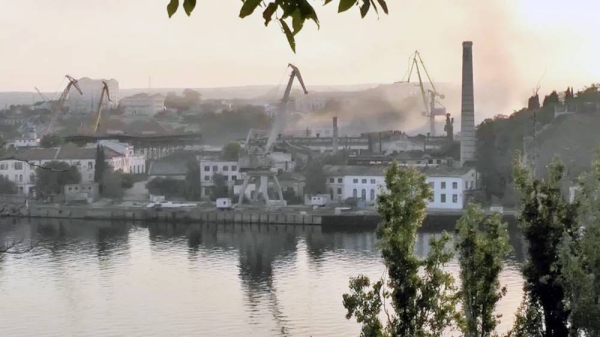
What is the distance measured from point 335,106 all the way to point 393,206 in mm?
17388

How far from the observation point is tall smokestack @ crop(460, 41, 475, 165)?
1131 cm

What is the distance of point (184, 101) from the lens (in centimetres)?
2717

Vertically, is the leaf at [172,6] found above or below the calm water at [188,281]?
above

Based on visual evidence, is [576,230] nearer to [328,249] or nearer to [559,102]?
[328,249]

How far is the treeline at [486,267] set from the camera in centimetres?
255

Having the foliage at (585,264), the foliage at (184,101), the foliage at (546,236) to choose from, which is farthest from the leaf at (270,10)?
the foliage at (184,101)

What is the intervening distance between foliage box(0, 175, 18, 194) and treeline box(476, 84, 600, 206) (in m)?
5.20

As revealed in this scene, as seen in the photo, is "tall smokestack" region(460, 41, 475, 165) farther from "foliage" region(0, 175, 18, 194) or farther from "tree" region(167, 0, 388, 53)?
"tree" region(167, 0, 388, 53)

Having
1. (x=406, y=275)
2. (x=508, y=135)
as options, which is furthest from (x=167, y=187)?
(x=406, y=275)

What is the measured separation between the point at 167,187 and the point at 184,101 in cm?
1611

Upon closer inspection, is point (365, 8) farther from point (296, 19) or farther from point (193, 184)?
point (193, 184)

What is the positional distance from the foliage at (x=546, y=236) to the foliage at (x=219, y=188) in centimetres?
810

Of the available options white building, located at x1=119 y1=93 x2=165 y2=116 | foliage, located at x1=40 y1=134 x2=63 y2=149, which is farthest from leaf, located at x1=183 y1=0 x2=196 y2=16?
white building, located at x1=119 y1=93 x2=165 y2=116

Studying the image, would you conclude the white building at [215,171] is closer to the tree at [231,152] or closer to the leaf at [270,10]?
the tree at [231,152]
